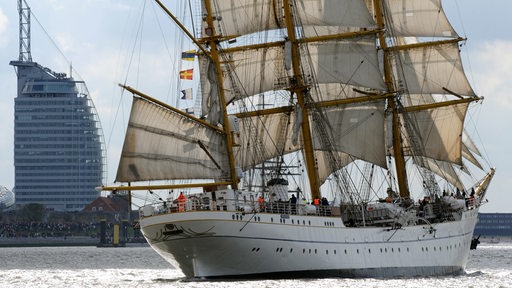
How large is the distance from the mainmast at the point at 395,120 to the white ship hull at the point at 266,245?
14.0m

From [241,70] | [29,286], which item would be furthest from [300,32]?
[29,286]

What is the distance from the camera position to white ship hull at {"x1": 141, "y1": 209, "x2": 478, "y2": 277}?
73.6 m

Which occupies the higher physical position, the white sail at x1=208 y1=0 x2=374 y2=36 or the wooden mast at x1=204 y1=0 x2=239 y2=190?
the white sail at x1=208 y1=0 x2=374 y2=36

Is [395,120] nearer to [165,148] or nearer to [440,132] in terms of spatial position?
[440,132]

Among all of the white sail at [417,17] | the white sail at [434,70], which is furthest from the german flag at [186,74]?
the white sail at [434,70]

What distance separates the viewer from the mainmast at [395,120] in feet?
327

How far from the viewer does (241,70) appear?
96.2m

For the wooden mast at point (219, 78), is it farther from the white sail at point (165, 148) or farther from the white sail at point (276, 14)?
the white sail at point (276, 14)

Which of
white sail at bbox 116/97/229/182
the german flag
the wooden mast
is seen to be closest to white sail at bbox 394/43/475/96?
the german flag

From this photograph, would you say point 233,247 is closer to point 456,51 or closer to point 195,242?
point 195,242

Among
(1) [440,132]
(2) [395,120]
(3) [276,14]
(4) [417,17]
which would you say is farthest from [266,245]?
(4) [417,17]

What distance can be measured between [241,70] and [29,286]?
30507mm

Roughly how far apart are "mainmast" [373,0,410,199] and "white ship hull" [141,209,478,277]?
1403 centimetres

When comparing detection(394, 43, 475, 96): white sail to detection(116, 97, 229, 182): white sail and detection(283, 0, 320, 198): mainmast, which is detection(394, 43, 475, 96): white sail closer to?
detection(283, 0, 320, 198): mainmast
